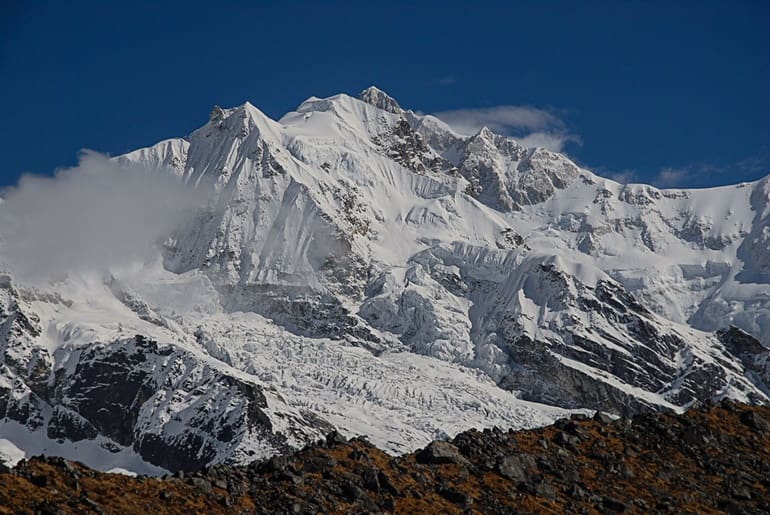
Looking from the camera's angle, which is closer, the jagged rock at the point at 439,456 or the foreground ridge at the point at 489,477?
the foreground ridge at the point at 489,477

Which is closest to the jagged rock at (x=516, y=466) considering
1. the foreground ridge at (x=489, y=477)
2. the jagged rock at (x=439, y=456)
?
the foreground ridge at (x=489, y=477)

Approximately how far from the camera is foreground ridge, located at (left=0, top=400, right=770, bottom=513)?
6359 centimetres

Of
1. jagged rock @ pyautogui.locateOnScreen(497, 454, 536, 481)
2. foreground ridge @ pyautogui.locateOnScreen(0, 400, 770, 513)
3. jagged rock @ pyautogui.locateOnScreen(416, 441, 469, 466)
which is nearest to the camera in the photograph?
foreground ridge @ pyautogui.locateOnScreen(0, 400, 770, 513)

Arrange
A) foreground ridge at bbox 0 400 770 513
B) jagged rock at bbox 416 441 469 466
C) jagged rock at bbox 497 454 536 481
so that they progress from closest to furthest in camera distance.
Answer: foreground ridge at bbox 0 400 770 513 < jagged rock at bbox 497 454 536 481 < jagged rock at bbox 416 441 469 466

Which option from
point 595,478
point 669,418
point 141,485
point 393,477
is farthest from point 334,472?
point 669,418

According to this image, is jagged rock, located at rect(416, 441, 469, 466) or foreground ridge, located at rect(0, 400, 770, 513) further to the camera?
jagged rock, located at rect(416, 441, 469, 466)

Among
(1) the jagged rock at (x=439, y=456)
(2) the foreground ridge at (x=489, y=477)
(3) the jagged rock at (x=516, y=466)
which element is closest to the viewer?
(2) the foreground ridge at (x=489, y=477)

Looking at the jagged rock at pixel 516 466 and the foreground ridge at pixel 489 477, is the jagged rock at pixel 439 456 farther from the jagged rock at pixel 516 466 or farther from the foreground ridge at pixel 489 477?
the jagged rock at pixel 516 466

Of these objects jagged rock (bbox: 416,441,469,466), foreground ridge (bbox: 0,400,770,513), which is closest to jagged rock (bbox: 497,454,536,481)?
foreground ridge (bbox: 0,400,770,513)

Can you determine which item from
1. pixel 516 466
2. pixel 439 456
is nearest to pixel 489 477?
pixel 516 466

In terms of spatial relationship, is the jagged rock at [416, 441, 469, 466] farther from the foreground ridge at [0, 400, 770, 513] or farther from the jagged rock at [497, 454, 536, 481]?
the jagged rock at [497, 454, 536, 481]

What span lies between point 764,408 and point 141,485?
4723 cm

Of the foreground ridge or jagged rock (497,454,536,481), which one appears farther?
jagged rock (497,454,536,481)

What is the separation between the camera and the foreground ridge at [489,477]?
63594mm
